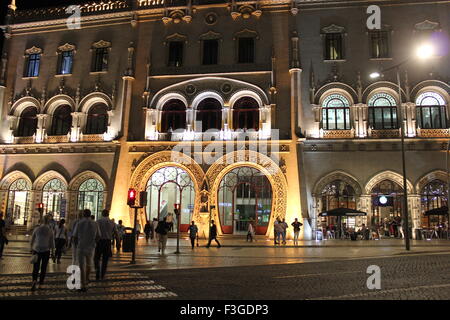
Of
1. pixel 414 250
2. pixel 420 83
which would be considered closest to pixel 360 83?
pixel 420 83

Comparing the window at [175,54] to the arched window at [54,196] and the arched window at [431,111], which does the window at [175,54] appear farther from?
the arched window at [431,111]

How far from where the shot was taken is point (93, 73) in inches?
1341

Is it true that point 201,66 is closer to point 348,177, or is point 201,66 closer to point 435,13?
point 348,177

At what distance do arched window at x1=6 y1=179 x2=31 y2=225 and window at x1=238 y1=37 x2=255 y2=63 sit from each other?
1979 cm

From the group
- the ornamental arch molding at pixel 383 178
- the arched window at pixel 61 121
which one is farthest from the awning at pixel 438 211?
the arched window at pixel 61 121

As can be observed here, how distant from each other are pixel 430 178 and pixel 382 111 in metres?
5.77

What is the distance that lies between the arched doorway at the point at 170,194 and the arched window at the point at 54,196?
7.26 meters

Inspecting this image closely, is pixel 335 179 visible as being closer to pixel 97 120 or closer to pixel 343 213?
pixel 343 213

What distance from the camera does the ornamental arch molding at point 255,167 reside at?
29.5m

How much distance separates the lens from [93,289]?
10.7m

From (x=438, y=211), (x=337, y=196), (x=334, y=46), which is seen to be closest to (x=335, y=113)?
(x=334, y=46)

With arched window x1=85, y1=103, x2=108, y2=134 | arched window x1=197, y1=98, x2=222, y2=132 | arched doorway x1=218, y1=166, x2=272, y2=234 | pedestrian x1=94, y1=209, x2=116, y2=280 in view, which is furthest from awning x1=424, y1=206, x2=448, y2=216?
arched window x1=85, y1=103, x2=108, y2=134

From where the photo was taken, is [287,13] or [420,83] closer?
[420,83]

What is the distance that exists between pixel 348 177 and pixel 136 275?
65.7ft
